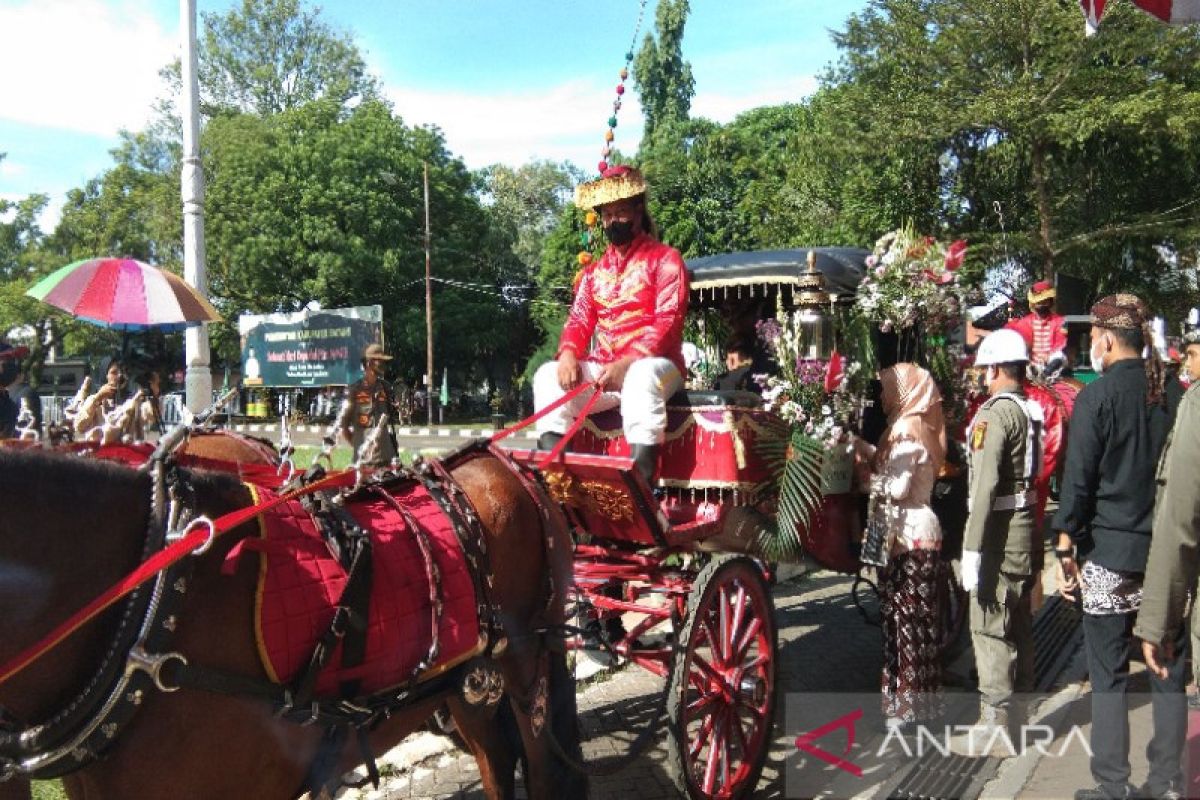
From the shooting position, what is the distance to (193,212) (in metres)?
8.91

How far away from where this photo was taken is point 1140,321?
370cm

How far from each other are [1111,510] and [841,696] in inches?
87.6

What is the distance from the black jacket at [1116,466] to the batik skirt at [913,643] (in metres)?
1.02

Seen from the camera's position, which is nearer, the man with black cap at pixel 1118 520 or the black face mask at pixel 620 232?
the man with black cap at pixel 1118 520

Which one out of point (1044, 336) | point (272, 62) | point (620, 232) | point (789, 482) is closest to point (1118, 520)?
point (789, 482)

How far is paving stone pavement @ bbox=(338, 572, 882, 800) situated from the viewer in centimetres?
425

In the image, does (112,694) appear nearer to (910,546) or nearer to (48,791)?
(48,791)

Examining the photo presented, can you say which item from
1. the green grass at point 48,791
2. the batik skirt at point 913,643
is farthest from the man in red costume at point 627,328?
the green grass at point 48,791

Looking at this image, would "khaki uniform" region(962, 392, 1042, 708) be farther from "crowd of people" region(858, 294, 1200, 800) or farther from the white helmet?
the white helmet

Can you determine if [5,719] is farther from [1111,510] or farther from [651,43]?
[651,43]

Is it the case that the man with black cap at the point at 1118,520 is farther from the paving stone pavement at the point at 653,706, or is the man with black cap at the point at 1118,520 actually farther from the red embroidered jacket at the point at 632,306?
the red embroidered jacket at the point at 632,306

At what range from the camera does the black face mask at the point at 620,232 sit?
180 inches

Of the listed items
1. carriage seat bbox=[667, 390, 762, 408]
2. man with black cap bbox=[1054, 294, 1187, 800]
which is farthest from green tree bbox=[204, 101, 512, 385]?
man with black cap bbox=[1054, 294, 1187, 800]

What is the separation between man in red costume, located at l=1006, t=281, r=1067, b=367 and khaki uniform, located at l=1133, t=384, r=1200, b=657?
562 centimetres
